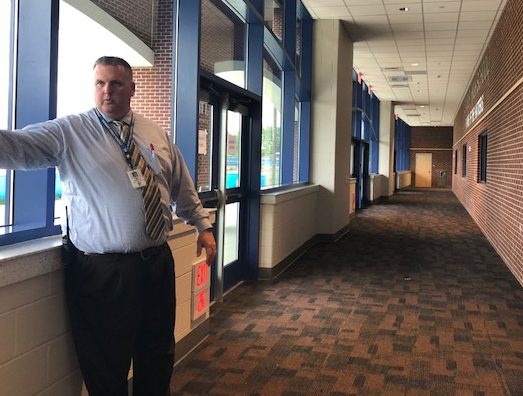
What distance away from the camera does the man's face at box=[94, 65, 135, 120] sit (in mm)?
2150

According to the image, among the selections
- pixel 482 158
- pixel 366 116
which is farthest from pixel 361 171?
pixel 482 158

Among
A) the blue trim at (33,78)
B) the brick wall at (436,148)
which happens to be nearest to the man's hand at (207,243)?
the blue trim at (33,78)

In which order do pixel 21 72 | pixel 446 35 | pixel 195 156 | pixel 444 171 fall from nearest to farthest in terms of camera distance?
pixel 21 72, pixel 195 156, pixel 446 35, pixel 444 171

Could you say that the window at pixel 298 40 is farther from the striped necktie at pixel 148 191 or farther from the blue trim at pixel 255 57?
the striped necktie at pixel 148 191

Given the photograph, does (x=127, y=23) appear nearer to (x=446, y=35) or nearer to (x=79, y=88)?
(x=79, y=88)

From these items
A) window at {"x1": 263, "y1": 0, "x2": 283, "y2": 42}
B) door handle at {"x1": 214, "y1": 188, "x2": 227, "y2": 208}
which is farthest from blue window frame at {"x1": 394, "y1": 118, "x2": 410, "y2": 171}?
door handle at {"x1": 214, "y1": 188, "x2": 227, "y2": 208}

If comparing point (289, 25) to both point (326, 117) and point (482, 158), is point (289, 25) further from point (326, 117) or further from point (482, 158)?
point (482, 158)

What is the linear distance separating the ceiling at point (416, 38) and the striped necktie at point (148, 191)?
20.9 feet

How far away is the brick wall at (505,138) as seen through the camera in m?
6.26

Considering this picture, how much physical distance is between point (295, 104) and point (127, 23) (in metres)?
5.02

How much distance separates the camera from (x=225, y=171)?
5.01 m

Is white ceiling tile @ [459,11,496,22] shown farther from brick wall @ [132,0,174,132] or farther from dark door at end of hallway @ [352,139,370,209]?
brick wall @ [132,0,174,132]

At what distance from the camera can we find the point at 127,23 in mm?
3484

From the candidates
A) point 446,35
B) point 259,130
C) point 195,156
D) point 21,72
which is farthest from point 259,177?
point 446,35
